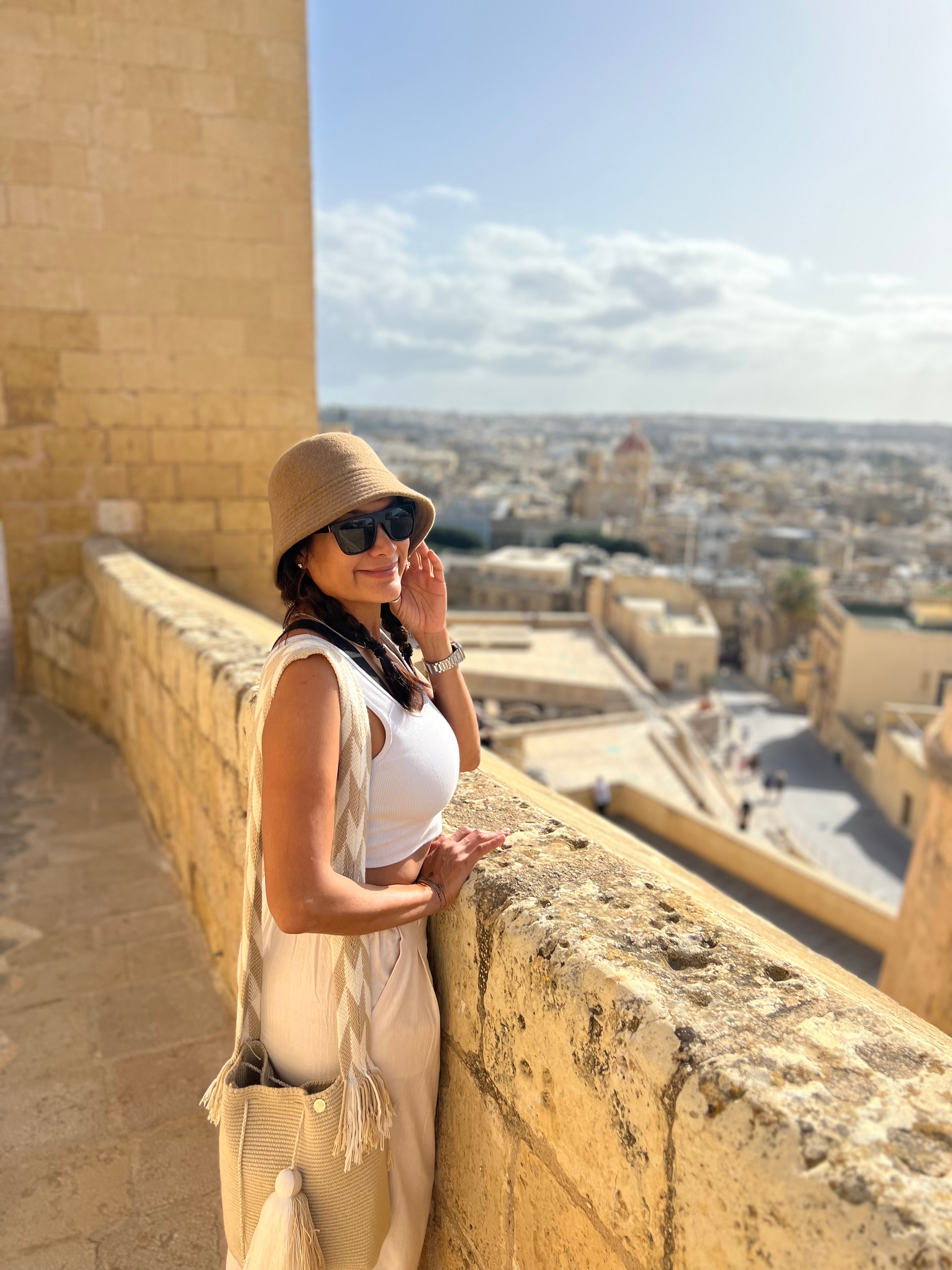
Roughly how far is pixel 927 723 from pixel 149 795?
26402 millimetres

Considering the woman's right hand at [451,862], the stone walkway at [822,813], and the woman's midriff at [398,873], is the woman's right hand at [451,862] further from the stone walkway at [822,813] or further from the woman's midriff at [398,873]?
the stone walkway at [822,813]

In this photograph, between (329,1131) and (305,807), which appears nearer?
(305,807)

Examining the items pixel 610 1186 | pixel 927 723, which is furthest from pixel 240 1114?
pixel 927 723

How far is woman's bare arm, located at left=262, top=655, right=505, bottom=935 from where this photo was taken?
1.26 m

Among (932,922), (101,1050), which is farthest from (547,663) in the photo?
(101,1050)

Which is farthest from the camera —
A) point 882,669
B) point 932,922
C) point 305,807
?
point 882,669

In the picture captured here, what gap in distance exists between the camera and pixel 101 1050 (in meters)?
2.81

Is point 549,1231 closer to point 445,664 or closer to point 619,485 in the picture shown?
point 445,664

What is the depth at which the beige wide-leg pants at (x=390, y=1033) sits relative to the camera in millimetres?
1415

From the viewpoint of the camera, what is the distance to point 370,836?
145cm

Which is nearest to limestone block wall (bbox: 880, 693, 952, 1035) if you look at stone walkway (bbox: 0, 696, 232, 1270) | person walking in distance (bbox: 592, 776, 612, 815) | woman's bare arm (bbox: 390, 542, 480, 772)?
person walking in distance (bbox: 592, 776, 612, 815)

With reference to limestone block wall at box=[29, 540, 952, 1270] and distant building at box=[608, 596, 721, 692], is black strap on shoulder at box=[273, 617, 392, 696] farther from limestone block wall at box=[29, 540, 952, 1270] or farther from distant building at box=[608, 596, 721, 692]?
distant building at box=[608, 596, 721, 692]

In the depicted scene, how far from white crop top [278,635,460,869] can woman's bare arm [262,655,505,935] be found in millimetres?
97

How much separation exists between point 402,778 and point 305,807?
23 cm
